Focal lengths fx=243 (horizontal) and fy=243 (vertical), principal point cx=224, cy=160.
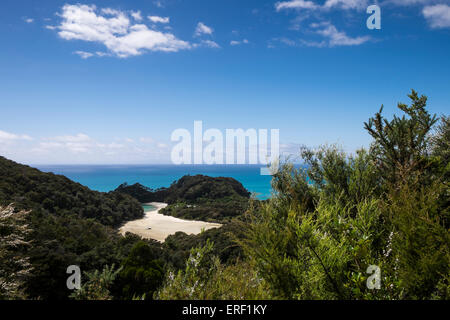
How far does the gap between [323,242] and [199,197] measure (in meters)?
50.8

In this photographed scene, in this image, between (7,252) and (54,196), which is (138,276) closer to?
A: (7,252)

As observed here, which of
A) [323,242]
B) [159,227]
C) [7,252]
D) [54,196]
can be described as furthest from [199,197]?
[323,242]

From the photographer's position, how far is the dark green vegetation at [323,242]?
9.29 ft

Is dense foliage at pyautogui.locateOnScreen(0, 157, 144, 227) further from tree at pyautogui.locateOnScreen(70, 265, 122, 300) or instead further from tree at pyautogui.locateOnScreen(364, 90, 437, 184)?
tree at pyautogui.locateOnScreen(364, 90, 437, 184)

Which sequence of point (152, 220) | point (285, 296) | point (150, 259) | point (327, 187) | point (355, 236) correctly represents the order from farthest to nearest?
point (152, 220), point (150, 259), point (327, 187), point (355, 236), point (285, 296)

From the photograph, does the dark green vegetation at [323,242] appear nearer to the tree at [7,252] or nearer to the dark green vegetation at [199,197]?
the tree at [7,252]

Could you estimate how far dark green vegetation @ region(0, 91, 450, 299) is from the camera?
2832mm

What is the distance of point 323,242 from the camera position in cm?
302

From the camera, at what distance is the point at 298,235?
2938 mm

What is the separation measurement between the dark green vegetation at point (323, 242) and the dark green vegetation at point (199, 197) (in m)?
24.5
